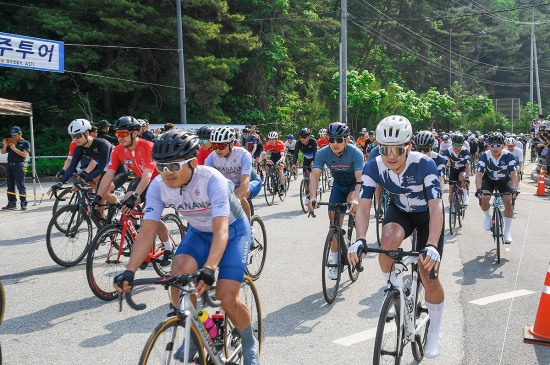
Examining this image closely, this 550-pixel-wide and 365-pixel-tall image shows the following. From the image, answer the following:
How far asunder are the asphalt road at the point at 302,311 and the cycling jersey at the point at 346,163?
1.38 meters

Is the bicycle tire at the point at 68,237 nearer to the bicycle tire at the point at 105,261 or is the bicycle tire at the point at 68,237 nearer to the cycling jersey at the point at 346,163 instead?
the bicycle tire at the point at 105,261

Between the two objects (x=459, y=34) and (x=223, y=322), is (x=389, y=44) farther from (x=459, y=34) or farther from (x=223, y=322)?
(x=223, y=322)

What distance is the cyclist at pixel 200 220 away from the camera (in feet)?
12.6

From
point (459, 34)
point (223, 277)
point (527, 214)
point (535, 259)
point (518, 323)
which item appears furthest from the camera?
point (459, 34)

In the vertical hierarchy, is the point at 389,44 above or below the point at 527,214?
above

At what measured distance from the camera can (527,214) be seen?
14422mm

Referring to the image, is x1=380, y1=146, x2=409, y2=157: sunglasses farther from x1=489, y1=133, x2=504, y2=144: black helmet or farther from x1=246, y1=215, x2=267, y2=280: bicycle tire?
x1=489, y1=133, x2=504, y2=144: black helmet

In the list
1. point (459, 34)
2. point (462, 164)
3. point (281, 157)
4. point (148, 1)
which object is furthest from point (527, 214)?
point (459, 34)

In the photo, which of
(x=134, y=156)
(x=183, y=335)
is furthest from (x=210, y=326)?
(x=134, y=156)

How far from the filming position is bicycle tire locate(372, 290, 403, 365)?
12.7 feet

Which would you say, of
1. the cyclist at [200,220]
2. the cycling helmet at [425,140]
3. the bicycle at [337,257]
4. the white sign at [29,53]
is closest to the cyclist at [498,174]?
the cycling helmet at [425,140]

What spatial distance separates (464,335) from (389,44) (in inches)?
2318

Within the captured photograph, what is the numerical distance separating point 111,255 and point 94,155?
2753 millimetres

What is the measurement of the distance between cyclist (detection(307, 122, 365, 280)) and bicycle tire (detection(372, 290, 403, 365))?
3352mm
